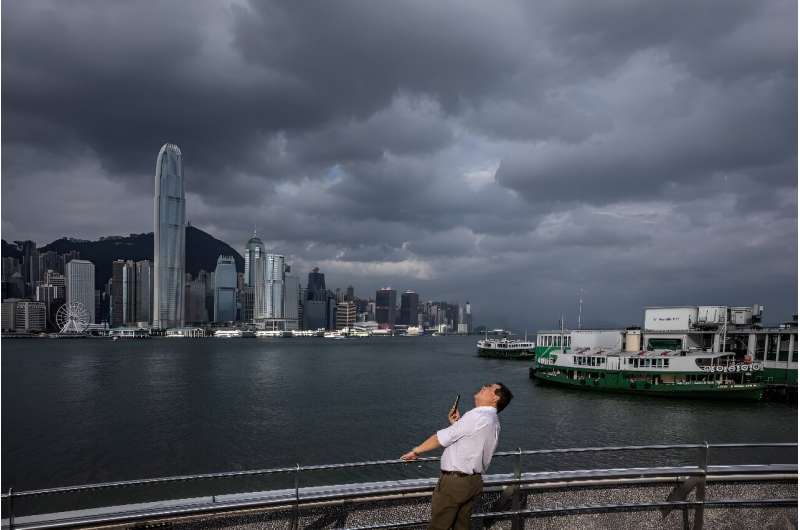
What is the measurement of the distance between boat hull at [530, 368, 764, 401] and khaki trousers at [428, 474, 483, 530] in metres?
48.2

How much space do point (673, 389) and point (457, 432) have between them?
48.7 meters

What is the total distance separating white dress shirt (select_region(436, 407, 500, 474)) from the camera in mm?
4316

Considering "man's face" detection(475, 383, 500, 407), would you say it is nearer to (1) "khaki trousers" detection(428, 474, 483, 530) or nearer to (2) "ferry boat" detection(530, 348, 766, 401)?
(1) "khaki trousers" detection(428, 474, 483, 530)

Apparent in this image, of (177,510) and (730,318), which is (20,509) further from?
(730,318)

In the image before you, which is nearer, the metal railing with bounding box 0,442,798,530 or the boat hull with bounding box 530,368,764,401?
the metal railing with bounding box 0,442,798,530

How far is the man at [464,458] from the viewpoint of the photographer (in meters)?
4.33

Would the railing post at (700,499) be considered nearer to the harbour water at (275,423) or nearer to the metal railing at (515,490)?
the metal railing at (515,490)

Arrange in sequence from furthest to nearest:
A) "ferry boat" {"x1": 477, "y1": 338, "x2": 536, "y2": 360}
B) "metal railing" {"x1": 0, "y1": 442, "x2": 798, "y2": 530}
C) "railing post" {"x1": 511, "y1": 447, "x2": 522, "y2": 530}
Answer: "ferry boat" {"x1": 477, "y1": 338, "x2": 536, "y2": 360} < "railing post" {"x1": 511, "y1": 447, "x2": 522, "y2": 530} < "metal railing" {"x1": 0, "y1": 442, "x2": 798, "y2": 530}

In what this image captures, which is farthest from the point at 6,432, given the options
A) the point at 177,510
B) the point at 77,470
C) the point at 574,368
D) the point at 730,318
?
the point at 730,318

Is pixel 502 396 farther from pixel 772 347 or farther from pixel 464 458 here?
pixel 772 347

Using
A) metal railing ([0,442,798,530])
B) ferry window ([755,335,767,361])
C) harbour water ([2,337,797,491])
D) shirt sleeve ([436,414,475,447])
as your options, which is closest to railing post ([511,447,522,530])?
metal railing ([0,442,798,530])

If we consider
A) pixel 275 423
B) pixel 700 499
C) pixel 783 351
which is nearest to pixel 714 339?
pixel 783 351

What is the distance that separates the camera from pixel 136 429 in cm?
3453

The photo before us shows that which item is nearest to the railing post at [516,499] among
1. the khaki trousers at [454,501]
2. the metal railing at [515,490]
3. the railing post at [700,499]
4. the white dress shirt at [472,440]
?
the metal railing at [515,490]
